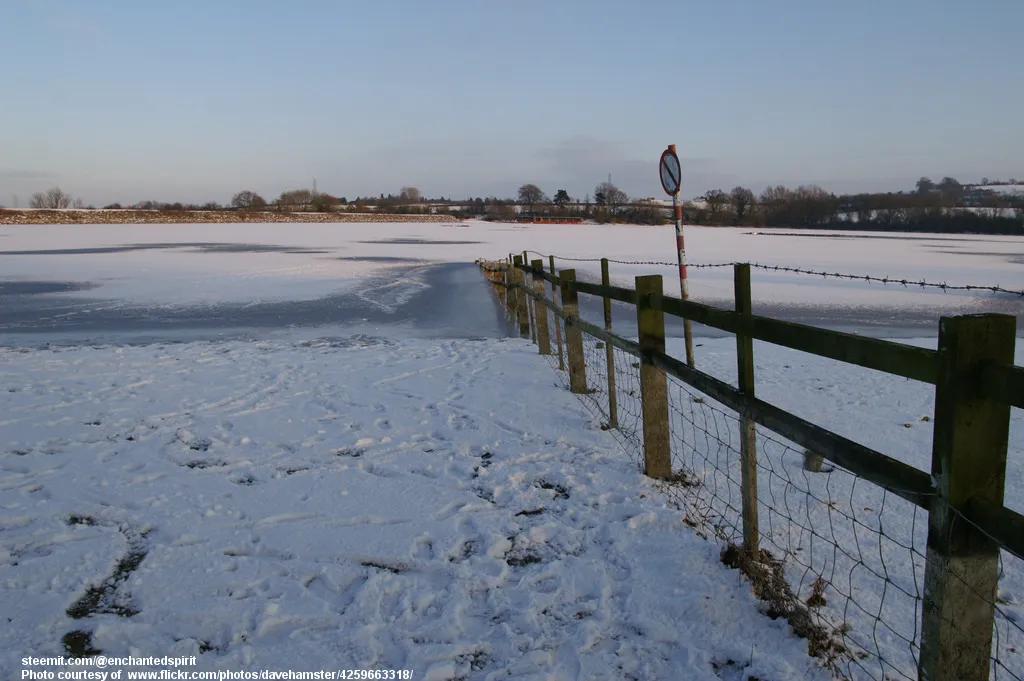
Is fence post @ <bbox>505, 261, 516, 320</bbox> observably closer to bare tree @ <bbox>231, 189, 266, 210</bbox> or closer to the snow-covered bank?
the snow-covered bank

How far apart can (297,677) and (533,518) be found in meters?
1.61

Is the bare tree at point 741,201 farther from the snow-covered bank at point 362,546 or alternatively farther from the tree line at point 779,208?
the snow-covered bank at point 362,546

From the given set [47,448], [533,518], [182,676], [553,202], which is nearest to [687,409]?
[533,518]

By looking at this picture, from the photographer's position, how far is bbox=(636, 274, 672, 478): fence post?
4.31 metres

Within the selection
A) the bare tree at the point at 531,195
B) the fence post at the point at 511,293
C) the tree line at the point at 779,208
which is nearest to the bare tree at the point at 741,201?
the tree line at the point at 779,208

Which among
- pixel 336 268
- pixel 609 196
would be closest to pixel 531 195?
pixel 609 196

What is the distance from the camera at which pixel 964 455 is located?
1857mm

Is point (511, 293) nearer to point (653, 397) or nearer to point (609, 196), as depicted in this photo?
point (653, 397)

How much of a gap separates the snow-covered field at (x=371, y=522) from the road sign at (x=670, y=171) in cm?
225

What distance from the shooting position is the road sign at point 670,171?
8086mm

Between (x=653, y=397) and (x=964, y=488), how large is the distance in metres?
2.50

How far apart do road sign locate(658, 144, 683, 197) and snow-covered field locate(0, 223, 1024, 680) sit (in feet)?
7.37

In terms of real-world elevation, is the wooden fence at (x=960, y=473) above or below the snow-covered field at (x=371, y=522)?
above

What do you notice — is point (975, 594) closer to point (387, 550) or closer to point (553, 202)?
point (387, 550)
